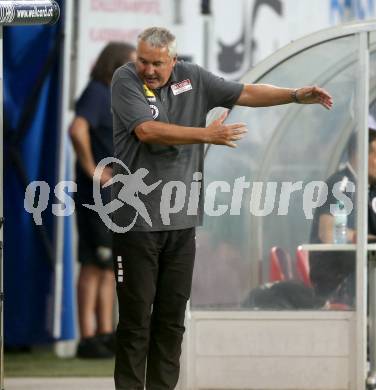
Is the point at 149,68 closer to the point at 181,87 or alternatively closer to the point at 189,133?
the point at 181,87

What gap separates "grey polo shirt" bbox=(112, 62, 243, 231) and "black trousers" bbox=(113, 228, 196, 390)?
0.32 ft

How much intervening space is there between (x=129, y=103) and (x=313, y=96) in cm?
95

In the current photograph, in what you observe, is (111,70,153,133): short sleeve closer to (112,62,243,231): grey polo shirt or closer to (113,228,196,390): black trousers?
(112,62,243,231): grey polo shirt

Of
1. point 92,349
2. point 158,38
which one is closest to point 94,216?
point 92,349

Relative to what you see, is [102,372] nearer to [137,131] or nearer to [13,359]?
[13,359]

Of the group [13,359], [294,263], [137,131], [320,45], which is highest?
[320,45]

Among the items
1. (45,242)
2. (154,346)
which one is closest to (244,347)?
(154,346)

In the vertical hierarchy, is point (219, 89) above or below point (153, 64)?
below

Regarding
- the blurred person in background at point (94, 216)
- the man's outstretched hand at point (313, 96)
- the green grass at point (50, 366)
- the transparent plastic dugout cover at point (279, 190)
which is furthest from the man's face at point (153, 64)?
the blurred person in background at point (94, 216)

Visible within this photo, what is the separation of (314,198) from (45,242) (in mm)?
3048

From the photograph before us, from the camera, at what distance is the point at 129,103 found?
6742 mm

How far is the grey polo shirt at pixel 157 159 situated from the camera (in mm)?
6805

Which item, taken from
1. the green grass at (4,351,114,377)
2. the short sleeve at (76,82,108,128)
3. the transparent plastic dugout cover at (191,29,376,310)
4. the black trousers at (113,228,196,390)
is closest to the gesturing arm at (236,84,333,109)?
the black trousers at (113,228,196,390)

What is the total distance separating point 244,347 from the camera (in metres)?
8.12
